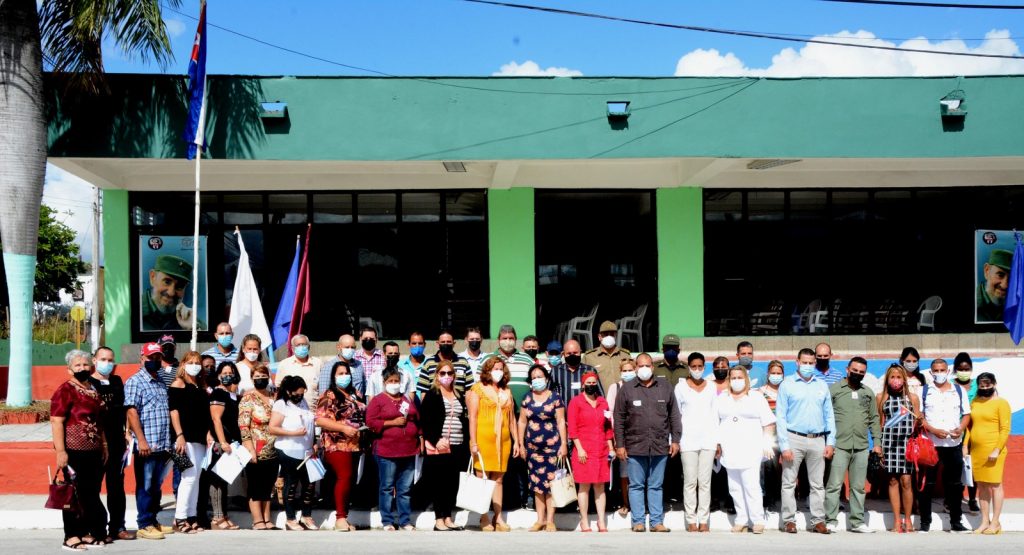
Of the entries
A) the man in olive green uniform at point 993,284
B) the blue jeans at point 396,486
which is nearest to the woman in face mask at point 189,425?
the blue jeans at point 396,486

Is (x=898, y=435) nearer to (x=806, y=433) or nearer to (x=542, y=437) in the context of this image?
(x=806, y=433)

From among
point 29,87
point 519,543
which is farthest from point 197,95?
point 519,543

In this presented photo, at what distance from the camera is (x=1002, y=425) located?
9375mm

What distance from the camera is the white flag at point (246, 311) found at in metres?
12.3

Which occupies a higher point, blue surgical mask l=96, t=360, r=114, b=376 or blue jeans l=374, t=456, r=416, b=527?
blue surgical mask l=96, t=360, r=114, b=376

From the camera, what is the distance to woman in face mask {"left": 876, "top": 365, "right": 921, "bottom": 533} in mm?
9336

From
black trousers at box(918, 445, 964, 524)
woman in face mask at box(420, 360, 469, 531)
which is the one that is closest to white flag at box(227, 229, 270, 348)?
woman in face mask at box(420, 360, 469, 531)

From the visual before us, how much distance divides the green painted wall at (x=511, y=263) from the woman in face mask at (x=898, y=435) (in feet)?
20.7

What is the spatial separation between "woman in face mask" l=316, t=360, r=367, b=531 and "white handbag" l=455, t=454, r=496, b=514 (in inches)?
45.0

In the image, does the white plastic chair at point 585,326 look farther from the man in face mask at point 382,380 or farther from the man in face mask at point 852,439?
the man in face mask at point 852,439

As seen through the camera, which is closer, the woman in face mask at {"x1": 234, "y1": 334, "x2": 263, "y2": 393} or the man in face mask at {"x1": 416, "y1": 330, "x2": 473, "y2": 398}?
the man in face mask at {"x1": 416, "y1": 330, "x2": 473, "y2": 398}

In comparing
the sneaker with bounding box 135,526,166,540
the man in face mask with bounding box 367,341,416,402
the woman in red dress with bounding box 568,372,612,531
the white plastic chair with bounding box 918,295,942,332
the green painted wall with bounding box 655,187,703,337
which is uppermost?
the green painted wall with bounding box 655,187,703,337

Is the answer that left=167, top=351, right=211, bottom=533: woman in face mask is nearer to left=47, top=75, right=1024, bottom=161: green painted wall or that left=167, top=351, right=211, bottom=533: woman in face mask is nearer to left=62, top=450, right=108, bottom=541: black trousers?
left=62, top=450, right=108, bottom=541: black trousers

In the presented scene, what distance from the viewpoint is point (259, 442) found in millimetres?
8758
